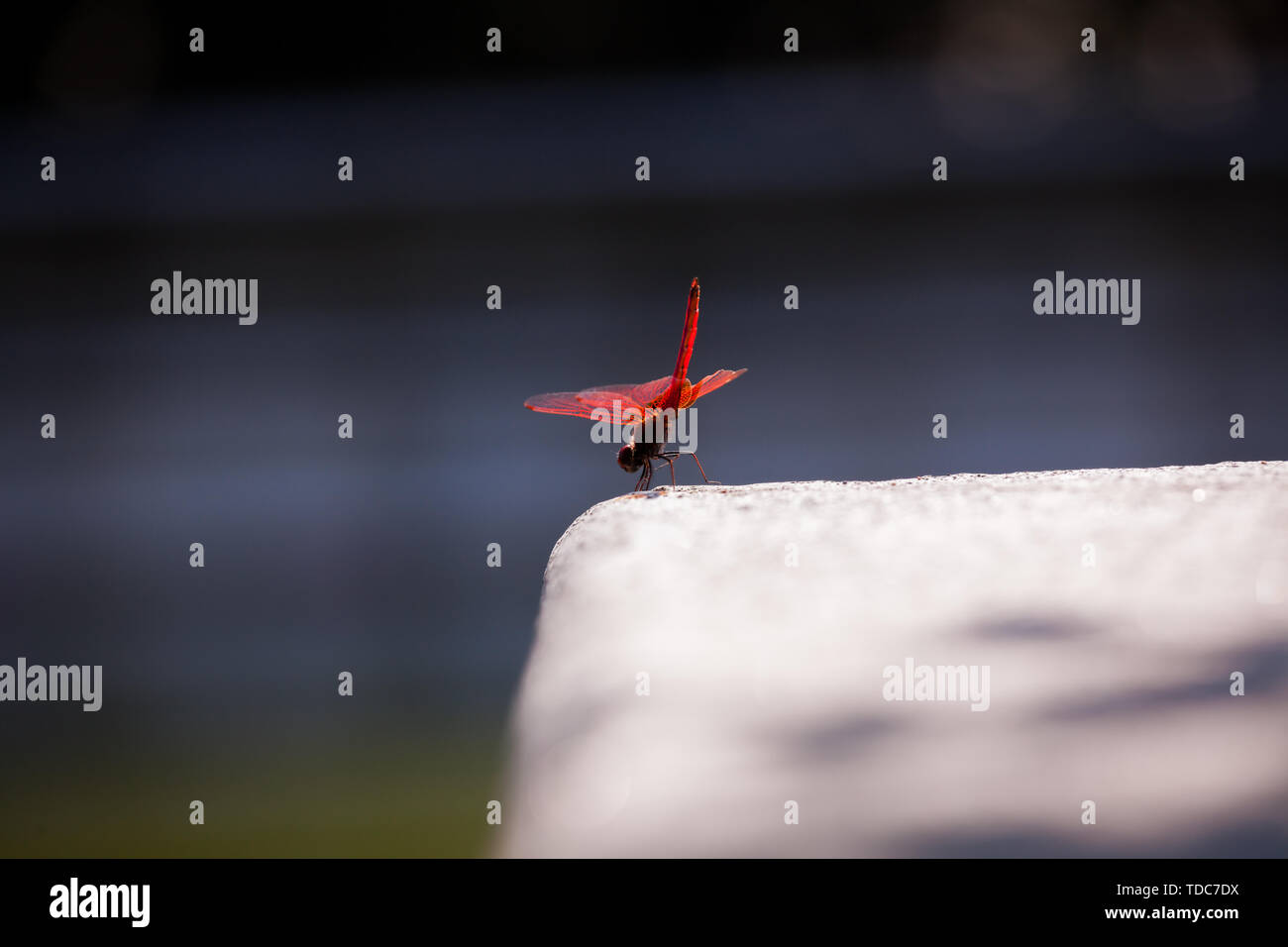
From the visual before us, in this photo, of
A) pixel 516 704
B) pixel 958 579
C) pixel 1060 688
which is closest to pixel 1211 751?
pixel 1060 688

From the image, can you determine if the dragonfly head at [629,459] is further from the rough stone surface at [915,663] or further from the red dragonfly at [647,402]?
the rough stone surface at [915,663]

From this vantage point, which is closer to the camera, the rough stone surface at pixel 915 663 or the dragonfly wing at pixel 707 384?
the rough stone surface at pixel 915 663

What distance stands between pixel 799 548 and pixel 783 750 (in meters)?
0.27

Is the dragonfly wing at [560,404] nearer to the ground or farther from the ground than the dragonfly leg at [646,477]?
farther from the ground

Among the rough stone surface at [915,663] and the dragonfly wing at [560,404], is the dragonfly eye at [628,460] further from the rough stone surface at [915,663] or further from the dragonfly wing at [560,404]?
the rough stone surface at [915,663]

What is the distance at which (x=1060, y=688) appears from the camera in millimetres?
604

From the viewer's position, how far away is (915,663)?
2.13 ft

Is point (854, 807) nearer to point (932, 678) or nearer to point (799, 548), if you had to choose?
point (932, 678)

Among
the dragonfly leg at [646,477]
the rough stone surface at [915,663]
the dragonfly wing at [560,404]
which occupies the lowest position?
the rough stone surface at [915,663]

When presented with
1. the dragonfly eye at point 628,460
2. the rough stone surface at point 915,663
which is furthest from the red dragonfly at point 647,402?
the rough stone surface at point 915,663

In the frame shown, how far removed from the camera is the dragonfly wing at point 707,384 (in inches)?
46.1

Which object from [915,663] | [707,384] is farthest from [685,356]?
[915,663]

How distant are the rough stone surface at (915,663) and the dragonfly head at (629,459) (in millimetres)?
289

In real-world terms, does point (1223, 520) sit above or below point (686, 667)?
above
